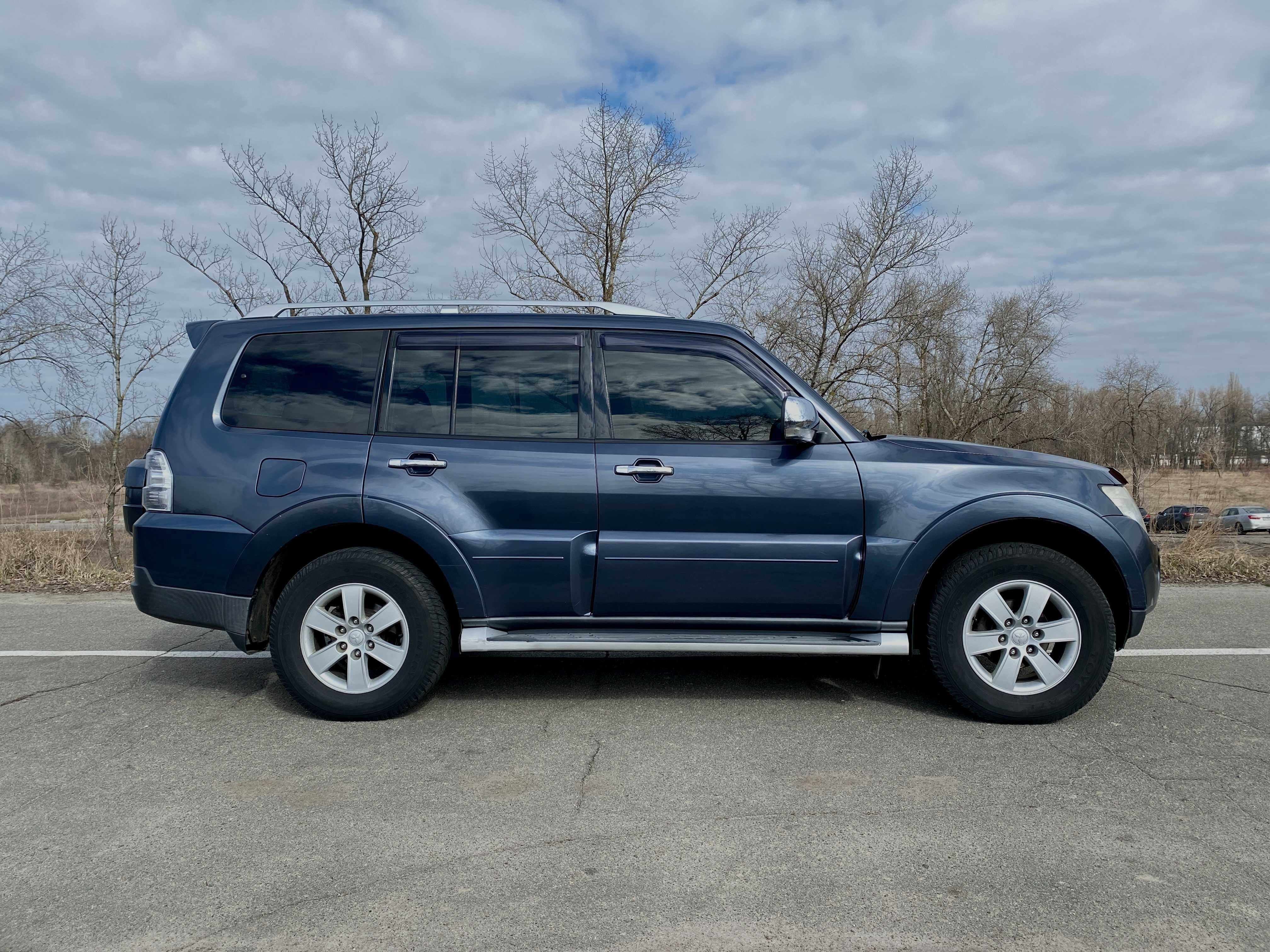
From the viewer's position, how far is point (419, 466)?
403cm

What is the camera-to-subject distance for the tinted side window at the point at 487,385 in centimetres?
414

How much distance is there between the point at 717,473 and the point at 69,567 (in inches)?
286

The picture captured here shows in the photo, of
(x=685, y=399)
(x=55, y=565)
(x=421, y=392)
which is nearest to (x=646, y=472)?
(x=685, y=399)

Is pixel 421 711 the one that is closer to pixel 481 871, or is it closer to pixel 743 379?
pixel 481 871

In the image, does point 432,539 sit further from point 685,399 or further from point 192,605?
point 685,399

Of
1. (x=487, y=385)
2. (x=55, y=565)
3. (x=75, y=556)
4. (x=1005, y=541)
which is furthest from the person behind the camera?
(x=75, y=556)

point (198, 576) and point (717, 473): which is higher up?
point (717, 473)

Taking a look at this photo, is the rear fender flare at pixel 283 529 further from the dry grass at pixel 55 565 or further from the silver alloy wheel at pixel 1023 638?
the dry grass at pixel 55 565

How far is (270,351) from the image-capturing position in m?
4.31

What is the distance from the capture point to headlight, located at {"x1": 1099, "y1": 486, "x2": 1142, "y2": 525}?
4023mm

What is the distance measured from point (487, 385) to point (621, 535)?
1001mm

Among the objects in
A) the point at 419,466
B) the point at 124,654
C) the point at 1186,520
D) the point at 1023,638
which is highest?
the point at 419,466

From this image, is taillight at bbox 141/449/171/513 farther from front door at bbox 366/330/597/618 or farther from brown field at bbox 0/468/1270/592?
brown field at bbox 0/468/1270/592

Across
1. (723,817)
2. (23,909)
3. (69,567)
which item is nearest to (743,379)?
(723,817)
